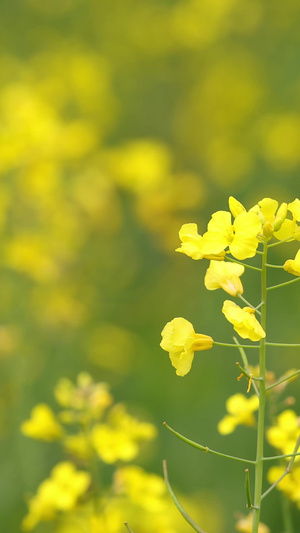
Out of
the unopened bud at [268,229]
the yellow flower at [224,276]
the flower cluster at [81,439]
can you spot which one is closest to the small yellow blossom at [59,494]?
the flower cluster at [81,439]

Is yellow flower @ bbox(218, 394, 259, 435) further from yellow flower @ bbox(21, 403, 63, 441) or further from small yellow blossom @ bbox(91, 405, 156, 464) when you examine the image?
yellow flower @ bbox(21, 403, 63, 441)

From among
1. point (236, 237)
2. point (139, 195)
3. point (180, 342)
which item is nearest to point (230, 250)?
point (236, 237)

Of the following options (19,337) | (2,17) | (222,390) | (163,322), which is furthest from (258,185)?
(2,17)

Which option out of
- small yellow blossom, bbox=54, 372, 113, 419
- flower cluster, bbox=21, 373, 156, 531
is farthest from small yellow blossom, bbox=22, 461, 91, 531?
small yellow blossom, bbox=54, 372, 113, 419

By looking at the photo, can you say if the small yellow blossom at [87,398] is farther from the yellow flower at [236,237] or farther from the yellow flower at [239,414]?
the yellow flower at [236,237]

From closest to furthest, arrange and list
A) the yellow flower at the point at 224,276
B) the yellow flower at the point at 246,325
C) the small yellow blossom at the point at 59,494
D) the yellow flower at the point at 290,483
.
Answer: the yellow flower at the point at 246,325
the yellow flower at the point at 224,276
the yellow flower at the point at 290,483
the small yellow blossom at the point at 59,494

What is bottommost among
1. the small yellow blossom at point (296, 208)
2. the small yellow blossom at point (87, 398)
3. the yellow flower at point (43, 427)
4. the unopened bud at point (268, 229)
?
the yellow flower at point (43, 427)

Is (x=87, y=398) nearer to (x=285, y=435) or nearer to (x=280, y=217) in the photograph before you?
(x=285, y=435)
